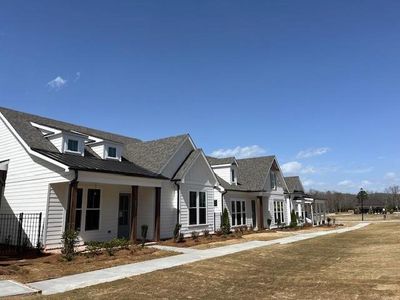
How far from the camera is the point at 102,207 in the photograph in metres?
18.7

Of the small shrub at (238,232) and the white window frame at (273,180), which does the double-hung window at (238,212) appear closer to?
the small shrub at (238,232)

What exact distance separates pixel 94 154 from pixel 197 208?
767cm

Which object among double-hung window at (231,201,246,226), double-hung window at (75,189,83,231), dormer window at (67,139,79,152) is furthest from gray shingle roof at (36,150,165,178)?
double-hung window at (231,201,246,226)

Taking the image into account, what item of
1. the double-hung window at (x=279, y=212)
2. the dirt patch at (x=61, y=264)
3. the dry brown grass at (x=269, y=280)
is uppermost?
the double-hung window at (x=279, y=212)

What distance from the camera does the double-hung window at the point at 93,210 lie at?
59.0ft

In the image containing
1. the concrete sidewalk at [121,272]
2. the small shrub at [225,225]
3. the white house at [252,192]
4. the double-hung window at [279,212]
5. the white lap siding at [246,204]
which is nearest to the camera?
the concrete sidewalk at [121,272]

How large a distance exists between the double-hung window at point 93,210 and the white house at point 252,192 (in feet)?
32.7

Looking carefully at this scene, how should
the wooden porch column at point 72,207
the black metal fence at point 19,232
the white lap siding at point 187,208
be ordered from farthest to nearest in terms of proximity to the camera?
1. the white lap siding at point 187,208
2. the black metal fence at point 19,232
3. the wooden porch column at point 72,207

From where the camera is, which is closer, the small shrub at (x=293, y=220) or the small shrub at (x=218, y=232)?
the small shrub at (x=218, y=232)

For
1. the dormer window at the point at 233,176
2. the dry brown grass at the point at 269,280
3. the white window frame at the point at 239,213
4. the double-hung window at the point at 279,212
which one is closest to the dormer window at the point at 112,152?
the dry brown grass at the point at 269,280

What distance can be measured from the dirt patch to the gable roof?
3.77 metres

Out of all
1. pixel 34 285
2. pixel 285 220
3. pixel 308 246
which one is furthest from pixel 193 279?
pixel 285 220

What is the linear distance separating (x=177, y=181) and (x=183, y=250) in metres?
6.22

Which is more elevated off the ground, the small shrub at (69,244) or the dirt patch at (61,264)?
the small shrub at (69,244)
